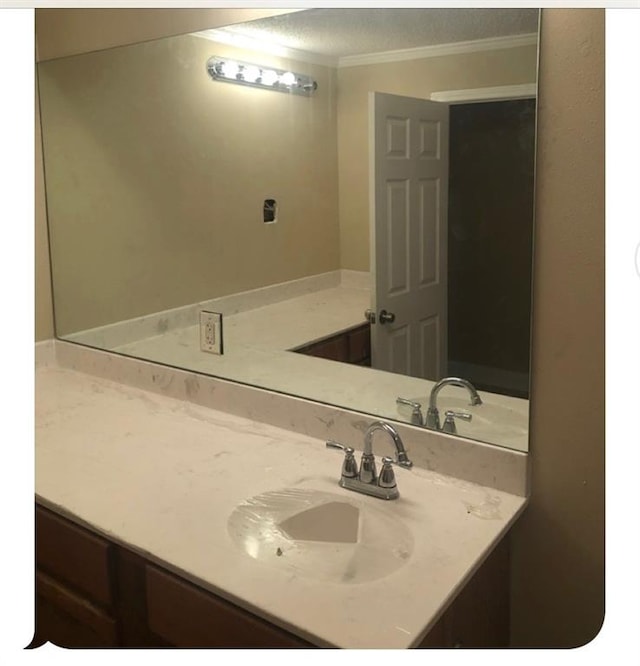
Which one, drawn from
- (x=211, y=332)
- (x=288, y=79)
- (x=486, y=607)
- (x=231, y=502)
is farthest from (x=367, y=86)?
(x=486, y=607)

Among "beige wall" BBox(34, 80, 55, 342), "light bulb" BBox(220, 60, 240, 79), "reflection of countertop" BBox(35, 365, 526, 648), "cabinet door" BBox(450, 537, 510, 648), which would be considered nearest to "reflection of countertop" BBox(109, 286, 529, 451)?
"reflection of countertop" BBox(35, 365, 526, 648)

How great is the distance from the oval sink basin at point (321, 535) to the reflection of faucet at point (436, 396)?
0.24 meters

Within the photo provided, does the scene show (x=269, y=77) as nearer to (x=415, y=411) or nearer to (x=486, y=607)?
(x=415, y=411)

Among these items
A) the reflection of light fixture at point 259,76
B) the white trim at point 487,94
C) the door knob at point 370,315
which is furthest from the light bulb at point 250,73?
the door knob at point 370,315

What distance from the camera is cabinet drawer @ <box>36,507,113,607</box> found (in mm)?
1374

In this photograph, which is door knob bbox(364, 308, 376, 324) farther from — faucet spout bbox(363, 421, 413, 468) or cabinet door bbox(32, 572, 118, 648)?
cabinet door bbox(32, 572, 118, 648)

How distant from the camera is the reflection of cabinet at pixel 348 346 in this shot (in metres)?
1.64

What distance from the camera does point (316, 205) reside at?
1753 mm

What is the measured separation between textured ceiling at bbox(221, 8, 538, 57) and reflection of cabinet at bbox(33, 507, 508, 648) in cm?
103

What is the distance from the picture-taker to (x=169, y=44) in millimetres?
1906

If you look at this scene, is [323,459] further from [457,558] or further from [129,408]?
[129,408]

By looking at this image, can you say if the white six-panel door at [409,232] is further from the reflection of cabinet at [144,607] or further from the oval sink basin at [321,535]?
the reflection of cabinet at [144,607]

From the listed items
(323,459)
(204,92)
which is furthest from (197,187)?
(323,459)
